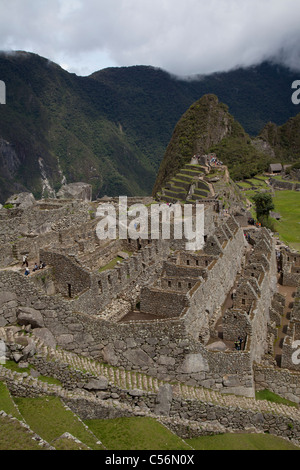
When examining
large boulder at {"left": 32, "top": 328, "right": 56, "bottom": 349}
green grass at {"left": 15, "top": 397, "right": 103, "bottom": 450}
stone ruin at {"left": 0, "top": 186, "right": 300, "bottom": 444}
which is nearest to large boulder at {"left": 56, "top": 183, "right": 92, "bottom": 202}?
stone ruin at {"left": 0, "top": 186, "right": 300, "bottom": 444}

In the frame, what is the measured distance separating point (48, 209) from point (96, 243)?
3603 millimetres

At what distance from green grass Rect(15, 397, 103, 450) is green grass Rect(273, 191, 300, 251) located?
27.3 m

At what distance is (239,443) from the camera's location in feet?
42.5

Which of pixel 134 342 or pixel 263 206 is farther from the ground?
pixel 263 206

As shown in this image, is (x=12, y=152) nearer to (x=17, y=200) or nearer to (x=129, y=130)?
(x=129, y=130)

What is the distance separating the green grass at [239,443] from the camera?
12.8 m

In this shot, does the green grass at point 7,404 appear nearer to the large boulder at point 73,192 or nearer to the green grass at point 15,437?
the green grass at point 15,437

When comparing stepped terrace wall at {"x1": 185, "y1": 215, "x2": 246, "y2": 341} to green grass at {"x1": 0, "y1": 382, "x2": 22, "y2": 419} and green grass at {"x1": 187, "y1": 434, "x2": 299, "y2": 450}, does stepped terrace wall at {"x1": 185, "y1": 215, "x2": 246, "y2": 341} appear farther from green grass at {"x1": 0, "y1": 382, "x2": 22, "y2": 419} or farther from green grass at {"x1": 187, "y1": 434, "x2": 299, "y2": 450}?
green grass at {"x1": 0, "y1": 382, "x2": 22, "y2": 419}

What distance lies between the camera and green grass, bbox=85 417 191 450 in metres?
11.8

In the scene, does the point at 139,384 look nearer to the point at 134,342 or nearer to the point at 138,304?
the point at 134,342

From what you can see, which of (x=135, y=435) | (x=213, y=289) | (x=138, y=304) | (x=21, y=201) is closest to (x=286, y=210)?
(x=213, y=289)

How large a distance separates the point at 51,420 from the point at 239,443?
5930 mm

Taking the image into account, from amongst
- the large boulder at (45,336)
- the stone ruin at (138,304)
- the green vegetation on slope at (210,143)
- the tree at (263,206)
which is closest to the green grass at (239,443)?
the stone ruin at (138,304)
